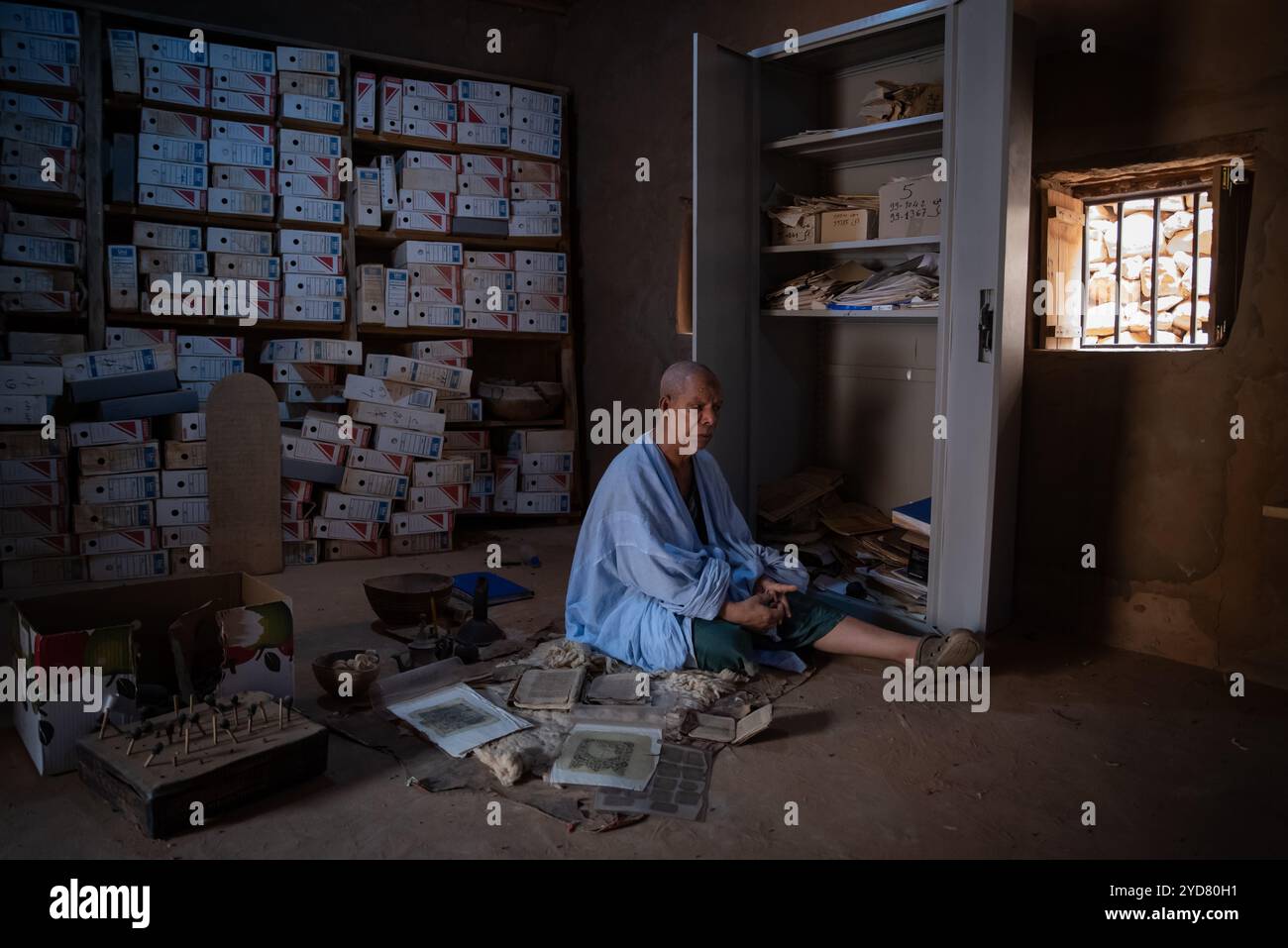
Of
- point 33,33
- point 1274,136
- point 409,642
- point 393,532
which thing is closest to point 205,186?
point 33,33

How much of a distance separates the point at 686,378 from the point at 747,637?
3.25ft

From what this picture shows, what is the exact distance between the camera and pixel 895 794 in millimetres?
2719

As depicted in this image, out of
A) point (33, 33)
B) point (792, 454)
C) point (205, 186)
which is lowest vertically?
point (792, 454)

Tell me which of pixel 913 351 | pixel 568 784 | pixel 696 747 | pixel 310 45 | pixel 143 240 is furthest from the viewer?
pixel 310 45

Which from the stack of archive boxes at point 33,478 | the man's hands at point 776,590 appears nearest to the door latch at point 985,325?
the man's hands at point 776,590

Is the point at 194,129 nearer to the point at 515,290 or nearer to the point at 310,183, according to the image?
the point at 310,183

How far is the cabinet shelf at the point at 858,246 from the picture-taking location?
3904 mm

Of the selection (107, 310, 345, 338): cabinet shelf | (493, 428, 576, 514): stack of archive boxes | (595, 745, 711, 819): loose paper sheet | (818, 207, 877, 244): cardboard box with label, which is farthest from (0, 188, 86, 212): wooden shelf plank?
(595, 745, 711, 819): loose paper sheet

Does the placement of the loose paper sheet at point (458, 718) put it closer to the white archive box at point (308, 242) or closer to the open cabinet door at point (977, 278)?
the open cabinet door at point (977, 278)

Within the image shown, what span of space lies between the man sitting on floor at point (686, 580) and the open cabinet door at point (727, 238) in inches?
33.5

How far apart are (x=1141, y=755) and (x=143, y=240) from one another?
5396 millimetres

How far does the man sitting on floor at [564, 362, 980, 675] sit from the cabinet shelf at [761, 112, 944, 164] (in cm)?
141

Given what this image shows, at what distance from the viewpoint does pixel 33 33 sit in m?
4.96

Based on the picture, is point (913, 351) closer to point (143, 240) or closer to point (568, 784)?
point (568, 784)
